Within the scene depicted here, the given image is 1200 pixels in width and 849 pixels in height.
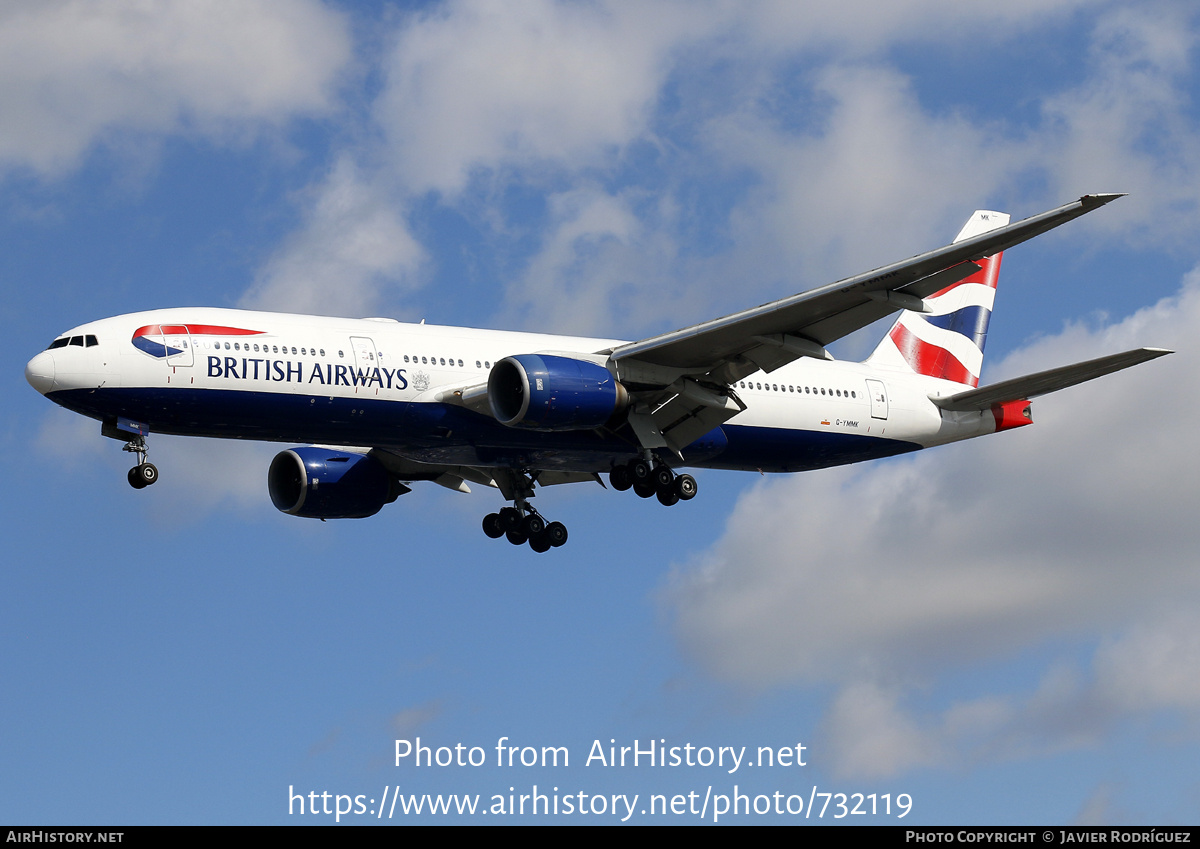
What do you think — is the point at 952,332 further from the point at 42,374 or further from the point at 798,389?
the point at 42,374

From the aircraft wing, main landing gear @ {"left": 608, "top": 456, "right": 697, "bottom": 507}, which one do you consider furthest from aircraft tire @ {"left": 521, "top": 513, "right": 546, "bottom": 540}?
the aircraft wing

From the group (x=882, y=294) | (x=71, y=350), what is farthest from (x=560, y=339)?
(x=71, y=350)

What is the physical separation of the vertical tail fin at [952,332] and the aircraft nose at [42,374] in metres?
23.6

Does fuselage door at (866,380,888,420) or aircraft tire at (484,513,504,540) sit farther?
aircraft tire at (484,513,504,540)

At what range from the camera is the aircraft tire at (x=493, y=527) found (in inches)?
1751

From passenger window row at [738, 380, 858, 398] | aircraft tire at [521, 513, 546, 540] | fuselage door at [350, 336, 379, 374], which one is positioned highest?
passenger window row at [738, 380, 858, 398]

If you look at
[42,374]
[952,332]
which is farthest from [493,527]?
[952,332]

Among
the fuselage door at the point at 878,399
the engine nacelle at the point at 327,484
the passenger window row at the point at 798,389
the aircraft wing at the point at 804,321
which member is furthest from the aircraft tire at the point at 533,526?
the fuselage door at the point at 878,399

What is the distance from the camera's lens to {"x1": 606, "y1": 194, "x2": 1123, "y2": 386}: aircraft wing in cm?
3183

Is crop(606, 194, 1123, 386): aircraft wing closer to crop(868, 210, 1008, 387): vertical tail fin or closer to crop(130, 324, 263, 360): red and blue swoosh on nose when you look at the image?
crop(868, 210, 1008, 387): vertical tail fin

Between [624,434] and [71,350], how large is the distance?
548 inches

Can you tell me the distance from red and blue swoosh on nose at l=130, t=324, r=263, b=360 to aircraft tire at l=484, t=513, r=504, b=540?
11.7 m

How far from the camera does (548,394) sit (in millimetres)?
35594

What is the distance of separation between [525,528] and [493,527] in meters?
0.98
